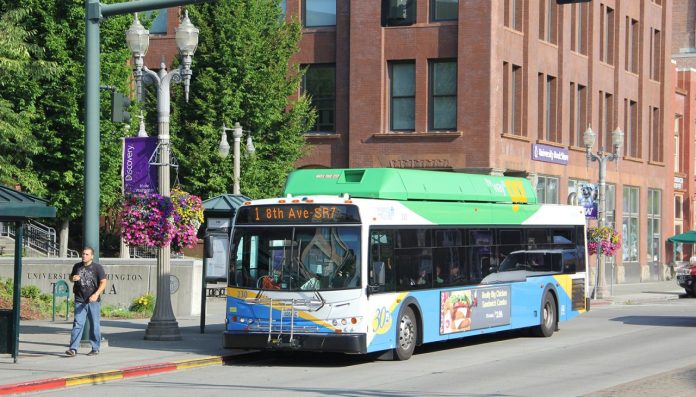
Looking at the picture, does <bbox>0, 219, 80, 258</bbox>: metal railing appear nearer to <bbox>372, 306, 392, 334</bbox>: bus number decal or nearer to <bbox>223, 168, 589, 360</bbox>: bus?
<bbox>223, 168, 589, 360</bbox>: bus

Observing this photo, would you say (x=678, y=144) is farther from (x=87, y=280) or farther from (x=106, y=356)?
(x=87, y=280)

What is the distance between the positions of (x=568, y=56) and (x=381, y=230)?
1370 inches

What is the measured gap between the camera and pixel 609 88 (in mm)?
57719

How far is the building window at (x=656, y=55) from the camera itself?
63.6m

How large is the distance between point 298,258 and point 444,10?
28176 mm

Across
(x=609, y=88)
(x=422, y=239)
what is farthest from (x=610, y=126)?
(x=422, y=239)

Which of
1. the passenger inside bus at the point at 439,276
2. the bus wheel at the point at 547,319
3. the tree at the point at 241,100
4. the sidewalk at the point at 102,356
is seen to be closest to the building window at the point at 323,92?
the tree at the point at 241,100

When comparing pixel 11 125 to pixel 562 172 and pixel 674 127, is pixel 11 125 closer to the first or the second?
pixel 562 172

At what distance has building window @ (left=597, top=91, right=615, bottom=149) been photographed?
187 feet

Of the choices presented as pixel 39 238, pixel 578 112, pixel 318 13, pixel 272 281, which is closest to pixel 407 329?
pixel 272 281

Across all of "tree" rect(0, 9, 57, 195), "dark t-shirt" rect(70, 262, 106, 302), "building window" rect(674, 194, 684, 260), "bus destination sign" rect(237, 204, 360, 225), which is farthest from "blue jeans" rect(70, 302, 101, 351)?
"building window" rect(674, 194, 684, 260)

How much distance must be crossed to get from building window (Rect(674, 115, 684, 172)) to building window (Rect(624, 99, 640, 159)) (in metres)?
8.42

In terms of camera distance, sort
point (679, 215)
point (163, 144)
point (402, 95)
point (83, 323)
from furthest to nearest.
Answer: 1. point (679, 215)
2. point (402, 95)
3. point (163, 144)
4. point (83, 323)

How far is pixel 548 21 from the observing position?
169 feet
